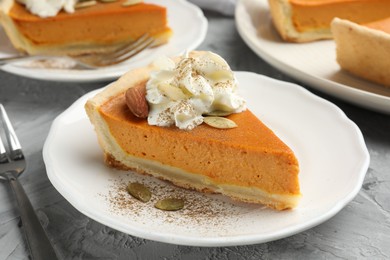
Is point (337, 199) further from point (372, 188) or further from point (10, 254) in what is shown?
point (10, 254)

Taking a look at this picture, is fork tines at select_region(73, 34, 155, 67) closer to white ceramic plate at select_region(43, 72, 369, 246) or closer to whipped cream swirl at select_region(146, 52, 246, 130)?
white ceramic plate at select_region(43, 72, 369, 246)

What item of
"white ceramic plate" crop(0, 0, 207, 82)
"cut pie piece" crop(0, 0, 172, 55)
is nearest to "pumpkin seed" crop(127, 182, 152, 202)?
"white ceramic plate" crop(0, 0, 207, 82)

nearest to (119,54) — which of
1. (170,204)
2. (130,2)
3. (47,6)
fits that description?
(130,2)

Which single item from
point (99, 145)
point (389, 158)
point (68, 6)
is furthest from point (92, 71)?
point (389, 158)

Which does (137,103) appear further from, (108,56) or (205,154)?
(108,56)

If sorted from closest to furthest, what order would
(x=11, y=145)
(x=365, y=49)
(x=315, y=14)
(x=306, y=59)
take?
(x=11, y=145) → (x=365, y=49) → (x=306, y=59) → (x=315, y=14)

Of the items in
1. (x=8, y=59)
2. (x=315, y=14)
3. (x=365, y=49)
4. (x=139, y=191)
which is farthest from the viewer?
(x=315, y=14)
